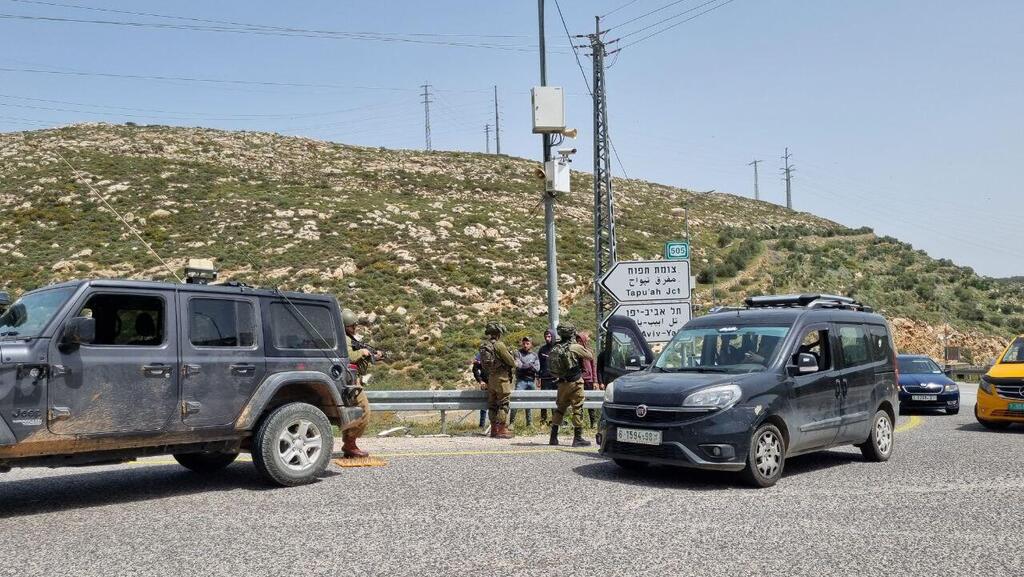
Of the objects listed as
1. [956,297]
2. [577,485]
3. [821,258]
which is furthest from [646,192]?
[577,485]

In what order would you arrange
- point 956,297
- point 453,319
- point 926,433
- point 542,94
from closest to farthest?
point 926,433, point 542,94, point 453,319, point 956,297

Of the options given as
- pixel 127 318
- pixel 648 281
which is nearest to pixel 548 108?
pixel 648 281

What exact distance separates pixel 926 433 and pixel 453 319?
876 inches

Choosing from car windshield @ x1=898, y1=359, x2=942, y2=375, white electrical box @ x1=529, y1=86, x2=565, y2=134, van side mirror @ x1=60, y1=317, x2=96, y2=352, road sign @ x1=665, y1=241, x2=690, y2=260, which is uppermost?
white electrical box @ x1=529, y1=86, x2=565, y2=134

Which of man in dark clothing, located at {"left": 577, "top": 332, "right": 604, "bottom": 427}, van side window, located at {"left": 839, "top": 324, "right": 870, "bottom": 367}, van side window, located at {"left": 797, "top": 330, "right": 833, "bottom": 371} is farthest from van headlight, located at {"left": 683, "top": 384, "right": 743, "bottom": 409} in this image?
man in dark clothing, located at {"left": 577, "top": 332, "right": 604, "bottom": 427}

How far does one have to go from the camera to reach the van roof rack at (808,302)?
1003cm

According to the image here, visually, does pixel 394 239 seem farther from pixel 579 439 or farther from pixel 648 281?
pixel 579 439

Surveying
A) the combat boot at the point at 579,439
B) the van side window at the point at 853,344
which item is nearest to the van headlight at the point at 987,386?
the van side window at the point at 853,344

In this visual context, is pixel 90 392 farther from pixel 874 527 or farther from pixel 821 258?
pixel 821 258

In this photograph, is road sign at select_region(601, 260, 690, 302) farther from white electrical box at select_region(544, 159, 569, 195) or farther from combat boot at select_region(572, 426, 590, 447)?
combat boot at select_region(572, 426, 590, 447)

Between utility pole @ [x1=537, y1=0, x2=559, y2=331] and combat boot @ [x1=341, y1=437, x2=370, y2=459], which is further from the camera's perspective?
utility pole @ [x1=537, y1=0, x2=559, y2=331]

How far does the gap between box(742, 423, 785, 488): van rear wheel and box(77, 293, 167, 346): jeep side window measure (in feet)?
18.3

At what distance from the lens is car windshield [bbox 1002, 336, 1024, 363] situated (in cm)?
1368

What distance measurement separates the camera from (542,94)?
15109 mm
